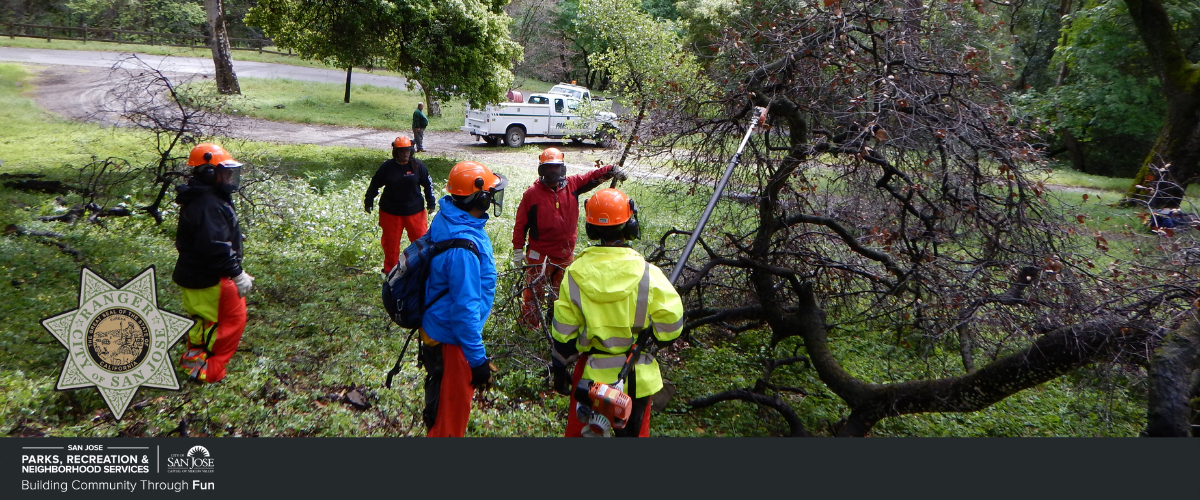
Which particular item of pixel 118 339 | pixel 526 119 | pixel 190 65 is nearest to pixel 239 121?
pixel 526 119

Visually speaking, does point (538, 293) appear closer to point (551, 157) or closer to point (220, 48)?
point (551, 157)

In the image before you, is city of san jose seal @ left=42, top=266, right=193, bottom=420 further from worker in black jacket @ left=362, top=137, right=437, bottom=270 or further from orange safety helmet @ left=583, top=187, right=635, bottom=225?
worker in black jacket @ left=362, top=137, right=437, bottom=270

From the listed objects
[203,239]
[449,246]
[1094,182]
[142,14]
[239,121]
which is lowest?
[239,121]

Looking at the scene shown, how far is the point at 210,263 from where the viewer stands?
13.9ft

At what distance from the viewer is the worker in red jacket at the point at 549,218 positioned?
5.58 metres

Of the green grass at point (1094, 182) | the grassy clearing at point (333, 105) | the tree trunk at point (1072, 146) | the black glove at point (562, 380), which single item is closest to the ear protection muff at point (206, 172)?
the black glove at point (562, 380)

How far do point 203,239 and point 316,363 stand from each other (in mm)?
1410

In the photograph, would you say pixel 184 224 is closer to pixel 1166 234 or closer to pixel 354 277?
pixel 354 277

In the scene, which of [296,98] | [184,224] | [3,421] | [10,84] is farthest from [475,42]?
[10,84]

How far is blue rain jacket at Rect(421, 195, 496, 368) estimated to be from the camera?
3.27 meters

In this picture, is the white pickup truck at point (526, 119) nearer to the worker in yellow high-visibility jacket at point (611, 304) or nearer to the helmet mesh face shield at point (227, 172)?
the helmet mesh face shield at point (227, 172)

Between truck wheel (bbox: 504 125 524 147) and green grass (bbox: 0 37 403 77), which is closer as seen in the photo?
truck wheel (bbox: 504 125 524 147)

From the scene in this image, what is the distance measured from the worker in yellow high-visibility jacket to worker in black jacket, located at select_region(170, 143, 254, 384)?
8.25 ft

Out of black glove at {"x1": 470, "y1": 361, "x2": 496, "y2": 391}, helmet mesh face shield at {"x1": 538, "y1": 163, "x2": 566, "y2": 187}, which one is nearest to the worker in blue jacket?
black glove at {"x1": 470, "y1": 361, "x2": 496, "y2": 391}
